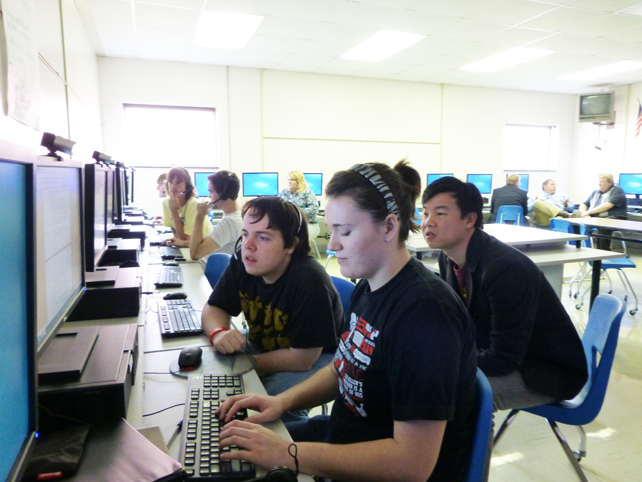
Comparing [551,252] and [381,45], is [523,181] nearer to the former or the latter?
[381,45]

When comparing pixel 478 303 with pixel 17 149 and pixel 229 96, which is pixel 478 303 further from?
pixel 229 96

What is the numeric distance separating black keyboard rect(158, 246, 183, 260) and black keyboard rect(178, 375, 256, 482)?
77.1 inches

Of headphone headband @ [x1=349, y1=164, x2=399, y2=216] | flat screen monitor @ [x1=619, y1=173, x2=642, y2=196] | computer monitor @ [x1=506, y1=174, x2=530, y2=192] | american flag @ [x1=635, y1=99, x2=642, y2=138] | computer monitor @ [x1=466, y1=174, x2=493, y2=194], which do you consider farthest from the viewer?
computer monitor @ [x1=506, y1=174, x2=530, y2=192]

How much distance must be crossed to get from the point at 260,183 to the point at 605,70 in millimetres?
5583

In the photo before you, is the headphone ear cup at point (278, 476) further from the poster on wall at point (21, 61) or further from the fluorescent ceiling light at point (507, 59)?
the fluorescent ceiling light at point (507, 59)

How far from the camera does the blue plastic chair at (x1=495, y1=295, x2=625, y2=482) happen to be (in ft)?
4.67

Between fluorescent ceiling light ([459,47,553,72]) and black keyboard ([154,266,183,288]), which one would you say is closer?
black keyboard ([154,266,183,288])

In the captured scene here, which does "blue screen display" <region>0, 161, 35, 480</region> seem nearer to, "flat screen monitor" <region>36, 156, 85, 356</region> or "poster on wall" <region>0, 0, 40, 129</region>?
"flat screen monitor" <region>36, 156, 85, 356</region>

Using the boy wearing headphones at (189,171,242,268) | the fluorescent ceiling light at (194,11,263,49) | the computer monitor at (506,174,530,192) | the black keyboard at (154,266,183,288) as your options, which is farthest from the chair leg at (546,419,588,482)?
the computer monitor at (506,174,530,192)

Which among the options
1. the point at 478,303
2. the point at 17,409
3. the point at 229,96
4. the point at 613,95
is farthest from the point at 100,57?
the point at 613,95

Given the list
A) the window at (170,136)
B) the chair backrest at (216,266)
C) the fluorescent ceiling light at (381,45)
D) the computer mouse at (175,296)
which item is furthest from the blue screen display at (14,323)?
the window at (170,136)

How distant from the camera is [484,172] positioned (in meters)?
8.27

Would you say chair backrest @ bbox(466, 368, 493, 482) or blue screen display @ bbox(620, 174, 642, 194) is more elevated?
blue screen display @ bbox(620, 174, 642, 194)

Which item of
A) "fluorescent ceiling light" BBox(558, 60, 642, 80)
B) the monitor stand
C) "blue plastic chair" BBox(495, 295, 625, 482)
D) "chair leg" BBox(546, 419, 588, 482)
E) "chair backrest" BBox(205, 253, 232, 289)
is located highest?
"fluorescent ceiling light" BBox(558, 60, 642, 80)
